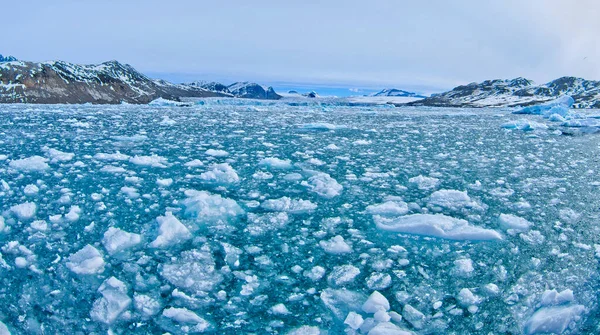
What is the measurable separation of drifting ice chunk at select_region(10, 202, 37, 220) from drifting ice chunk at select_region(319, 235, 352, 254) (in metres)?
2.60

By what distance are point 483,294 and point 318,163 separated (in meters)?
3.70

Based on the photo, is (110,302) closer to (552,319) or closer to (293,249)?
(293,249)

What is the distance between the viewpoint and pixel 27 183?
4.33 m

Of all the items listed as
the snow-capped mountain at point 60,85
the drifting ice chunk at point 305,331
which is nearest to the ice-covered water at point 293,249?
the drifting ice chunk at point 305,331

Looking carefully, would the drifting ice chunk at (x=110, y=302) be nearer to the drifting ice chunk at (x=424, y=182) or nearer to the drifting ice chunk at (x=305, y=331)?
the drifting ice chunk at (x=305, y=331)

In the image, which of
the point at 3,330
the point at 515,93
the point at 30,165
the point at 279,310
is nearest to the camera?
the point at 3,330

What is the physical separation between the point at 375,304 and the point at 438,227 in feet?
4.11

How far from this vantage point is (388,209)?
365 cm

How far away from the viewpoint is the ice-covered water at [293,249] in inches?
82.7

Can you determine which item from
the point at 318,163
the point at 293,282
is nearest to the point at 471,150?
the point at 318,163

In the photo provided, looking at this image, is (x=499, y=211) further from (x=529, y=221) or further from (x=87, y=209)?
(x=87, y=209)

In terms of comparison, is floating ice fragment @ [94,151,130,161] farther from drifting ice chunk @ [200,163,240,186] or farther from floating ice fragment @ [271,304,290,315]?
floating ice fragment @ [271,304,290,315]

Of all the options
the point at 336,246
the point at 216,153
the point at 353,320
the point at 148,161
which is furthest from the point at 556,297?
the point at 216,153

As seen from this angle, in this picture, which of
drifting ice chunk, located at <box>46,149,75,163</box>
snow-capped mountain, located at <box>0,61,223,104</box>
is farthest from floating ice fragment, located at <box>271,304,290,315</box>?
snow-capped mountain, located at <box>0,61,223,104</box>
